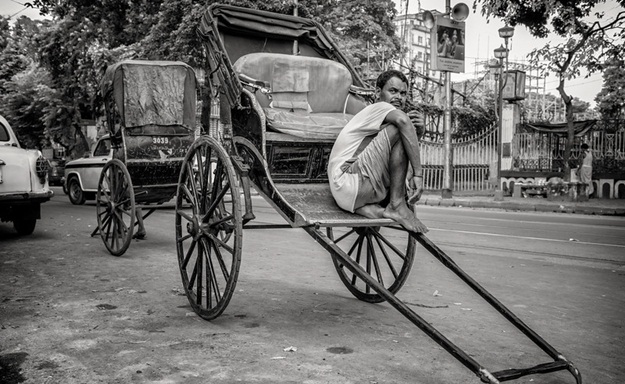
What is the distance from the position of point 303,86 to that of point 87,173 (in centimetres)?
1117

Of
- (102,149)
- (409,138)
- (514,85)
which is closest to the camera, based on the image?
(409,138)

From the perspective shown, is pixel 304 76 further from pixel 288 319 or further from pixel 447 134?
pixel 447 134

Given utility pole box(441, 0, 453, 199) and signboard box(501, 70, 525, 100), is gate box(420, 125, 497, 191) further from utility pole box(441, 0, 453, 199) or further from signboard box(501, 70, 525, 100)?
utility pole box(441, 0, 453, 199)

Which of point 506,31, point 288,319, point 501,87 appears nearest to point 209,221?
point 288,319

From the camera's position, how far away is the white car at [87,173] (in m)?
14.6

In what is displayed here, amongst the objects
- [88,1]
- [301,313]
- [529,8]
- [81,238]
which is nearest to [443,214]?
[529,8]

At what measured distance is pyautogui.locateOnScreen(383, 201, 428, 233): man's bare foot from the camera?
3818 millimetres

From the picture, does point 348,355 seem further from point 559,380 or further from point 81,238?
point 81,238

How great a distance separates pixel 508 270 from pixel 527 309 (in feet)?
5.85

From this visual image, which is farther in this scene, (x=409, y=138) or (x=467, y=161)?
(x=467, y=161)

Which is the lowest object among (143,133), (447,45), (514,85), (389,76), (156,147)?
(156,147)

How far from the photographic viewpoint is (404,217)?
390cm

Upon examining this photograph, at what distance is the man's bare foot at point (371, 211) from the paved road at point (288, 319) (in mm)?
848

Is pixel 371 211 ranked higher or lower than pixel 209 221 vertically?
higher
